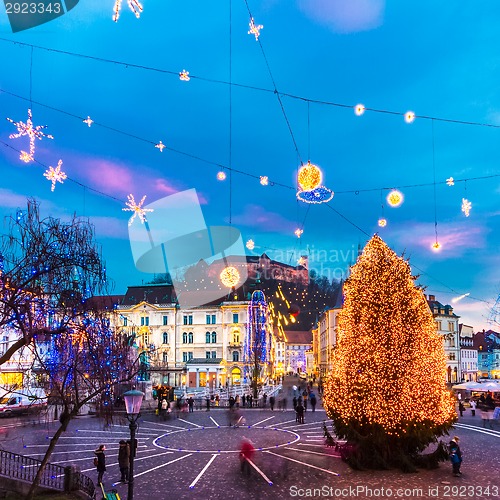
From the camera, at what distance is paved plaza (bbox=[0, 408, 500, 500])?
16.6 m

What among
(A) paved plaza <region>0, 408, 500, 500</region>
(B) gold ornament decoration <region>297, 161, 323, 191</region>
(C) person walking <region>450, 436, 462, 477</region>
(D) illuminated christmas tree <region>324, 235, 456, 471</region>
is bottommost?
(A) paved plaza <region>0, 408, 500, 500</region>

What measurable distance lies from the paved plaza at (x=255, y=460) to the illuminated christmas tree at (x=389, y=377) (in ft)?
3.55

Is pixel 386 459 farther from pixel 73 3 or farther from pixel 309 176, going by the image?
pixel 73 3

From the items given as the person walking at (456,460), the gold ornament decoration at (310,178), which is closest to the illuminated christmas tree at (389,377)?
the person walking at (456,460)

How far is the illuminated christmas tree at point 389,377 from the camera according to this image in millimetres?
18891

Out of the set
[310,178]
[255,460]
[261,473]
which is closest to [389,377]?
[261,473]

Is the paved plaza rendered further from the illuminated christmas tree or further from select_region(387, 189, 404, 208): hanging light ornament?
select_region(387, 189, 404, 208): hanging light ornament

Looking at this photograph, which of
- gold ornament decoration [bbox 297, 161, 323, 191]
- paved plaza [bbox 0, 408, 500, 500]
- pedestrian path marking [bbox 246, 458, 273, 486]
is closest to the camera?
paved plaza [bbox 0, 408, 500, 500]

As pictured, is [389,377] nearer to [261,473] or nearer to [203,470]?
[261,473]

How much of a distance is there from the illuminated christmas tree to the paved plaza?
3.55 feet

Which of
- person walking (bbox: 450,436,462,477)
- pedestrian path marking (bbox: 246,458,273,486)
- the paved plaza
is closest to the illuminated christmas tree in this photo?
person walking (bbox: 450,436,462,477)

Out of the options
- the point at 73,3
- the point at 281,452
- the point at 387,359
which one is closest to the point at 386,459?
the point at 387,359

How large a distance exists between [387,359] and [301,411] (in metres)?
15.7

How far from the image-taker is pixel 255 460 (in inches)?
846
